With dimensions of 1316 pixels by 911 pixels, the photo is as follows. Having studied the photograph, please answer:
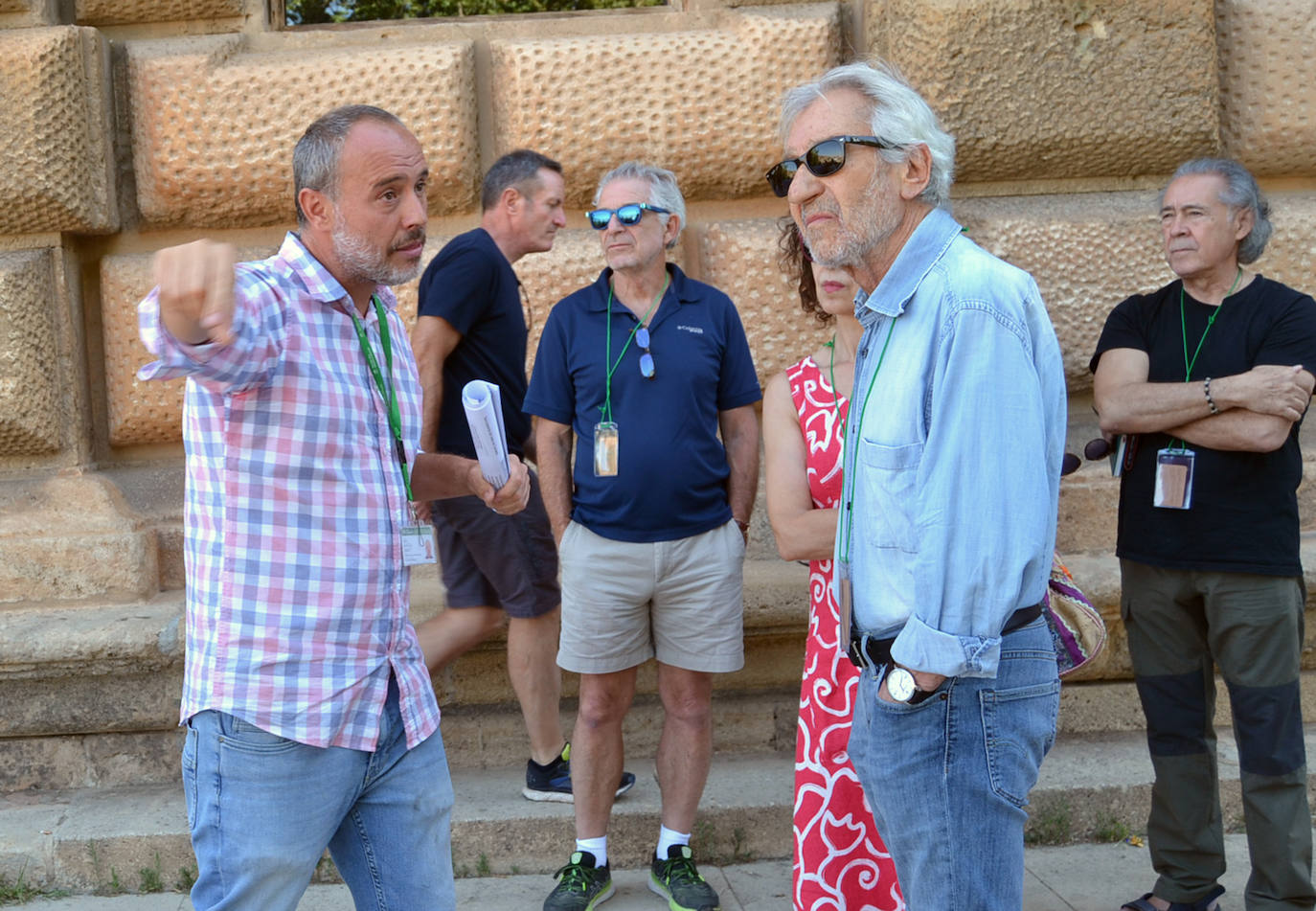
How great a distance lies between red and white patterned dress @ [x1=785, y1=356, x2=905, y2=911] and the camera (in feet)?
9.21

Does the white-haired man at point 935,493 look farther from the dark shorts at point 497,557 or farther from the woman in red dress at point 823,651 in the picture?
the dark shorts at point 497,557

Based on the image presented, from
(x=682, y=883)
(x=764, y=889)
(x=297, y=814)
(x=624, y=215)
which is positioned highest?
(x=624, y=215)

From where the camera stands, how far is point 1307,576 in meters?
3.86

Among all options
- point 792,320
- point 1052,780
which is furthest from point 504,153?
point 1052,780

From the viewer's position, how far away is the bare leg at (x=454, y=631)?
371 cm

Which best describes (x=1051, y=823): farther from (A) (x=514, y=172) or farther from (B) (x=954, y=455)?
(A) (x=514, y=172)

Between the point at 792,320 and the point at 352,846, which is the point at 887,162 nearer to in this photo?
the point at 352,846

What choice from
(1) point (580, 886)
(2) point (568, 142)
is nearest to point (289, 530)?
(1) point (580, 886)

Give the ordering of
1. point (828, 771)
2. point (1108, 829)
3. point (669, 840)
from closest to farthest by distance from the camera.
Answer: point (828, 771), point (669, 840), point (1108, 829)

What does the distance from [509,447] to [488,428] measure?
1.52 metres

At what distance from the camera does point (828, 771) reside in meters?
2.84

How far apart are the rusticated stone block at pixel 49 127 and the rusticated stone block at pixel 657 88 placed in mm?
1260

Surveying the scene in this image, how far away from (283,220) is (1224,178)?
2.77m

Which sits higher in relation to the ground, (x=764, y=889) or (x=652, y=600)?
(x=652, y=600)
